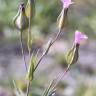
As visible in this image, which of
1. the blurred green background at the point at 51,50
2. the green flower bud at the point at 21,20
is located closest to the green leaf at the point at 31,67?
the green flower bud at the point at 21,20

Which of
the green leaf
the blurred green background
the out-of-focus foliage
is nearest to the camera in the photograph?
the green leaf

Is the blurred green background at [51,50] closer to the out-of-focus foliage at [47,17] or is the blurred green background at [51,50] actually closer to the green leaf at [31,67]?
the out-of-focus foliage at [47,17]

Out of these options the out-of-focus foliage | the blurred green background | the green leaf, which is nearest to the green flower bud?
the green leaf

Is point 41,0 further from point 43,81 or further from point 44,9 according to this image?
point 43,81

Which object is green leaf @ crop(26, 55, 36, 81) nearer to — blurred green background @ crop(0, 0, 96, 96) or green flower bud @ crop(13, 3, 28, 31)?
green flower bud @ crop(13, 3, 28, 31)

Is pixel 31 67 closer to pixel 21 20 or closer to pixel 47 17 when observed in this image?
pixel 21 20

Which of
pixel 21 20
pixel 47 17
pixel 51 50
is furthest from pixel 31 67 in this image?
pixel 47 17

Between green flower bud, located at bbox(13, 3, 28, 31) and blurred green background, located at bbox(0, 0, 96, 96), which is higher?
green flower bud, located at bbox(13, 3, 28, 31)

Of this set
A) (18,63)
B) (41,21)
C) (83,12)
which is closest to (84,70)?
(18,63)

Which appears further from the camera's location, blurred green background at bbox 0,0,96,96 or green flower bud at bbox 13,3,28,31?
blurred green background at bbox 0,0,96,96
